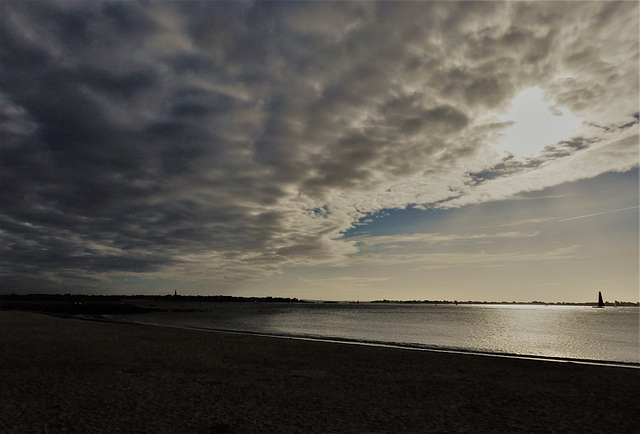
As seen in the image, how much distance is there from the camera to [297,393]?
14.2 m

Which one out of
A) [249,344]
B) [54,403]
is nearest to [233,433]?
[54,403]

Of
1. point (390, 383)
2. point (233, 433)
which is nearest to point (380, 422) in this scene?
point (233, 433)

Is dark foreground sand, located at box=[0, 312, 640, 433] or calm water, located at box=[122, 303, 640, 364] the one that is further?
calm water, located at box=[122, 303, 640, 364]

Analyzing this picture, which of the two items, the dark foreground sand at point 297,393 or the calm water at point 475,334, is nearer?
the dark foreground sand at point 297,393

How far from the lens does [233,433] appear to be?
9648mm

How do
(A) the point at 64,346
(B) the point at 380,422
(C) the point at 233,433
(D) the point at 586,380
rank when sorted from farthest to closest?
(A) the point at 64,346
(D) the point at 586,380
(B) the point at 380,422
(C) the point at 233,433

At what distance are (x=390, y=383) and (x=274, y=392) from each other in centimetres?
516

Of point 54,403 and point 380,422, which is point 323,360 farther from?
point 54,403

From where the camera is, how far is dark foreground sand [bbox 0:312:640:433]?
10609 millimetres

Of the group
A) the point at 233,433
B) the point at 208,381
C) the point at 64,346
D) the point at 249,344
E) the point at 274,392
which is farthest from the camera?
the point at 249,344

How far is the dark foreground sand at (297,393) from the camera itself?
1061 centimetres

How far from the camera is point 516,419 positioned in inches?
453

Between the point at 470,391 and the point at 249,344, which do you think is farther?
the point at 249,344

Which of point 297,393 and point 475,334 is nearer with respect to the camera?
point 297,393
